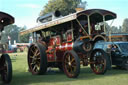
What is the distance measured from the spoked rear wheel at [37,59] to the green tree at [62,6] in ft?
110

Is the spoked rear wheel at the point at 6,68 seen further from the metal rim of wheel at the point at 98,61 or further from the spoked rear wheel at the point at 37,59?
the metal rim of wheel at the point at 98,61

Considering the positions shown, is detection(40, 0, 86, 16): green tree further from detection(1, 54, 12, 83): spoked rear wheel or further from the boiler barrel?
detection(1, 54, 12, 83): spoked rear wheel

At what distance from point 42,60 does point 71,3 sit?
3809 cm

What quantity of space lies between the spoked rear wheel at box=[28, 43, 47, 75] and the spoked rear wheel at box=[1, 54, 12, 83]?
76.4 inches

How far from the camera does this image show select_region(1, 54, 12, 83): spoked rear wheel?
6422 millimetres

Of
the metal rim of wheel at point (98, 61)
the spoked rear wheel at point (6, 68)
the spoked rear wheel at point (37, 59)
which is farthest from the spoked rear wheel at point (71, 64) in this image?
the spoked rear wheel at point (6, 68)

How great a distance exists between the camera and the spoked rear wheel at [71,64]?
7125 millimetres

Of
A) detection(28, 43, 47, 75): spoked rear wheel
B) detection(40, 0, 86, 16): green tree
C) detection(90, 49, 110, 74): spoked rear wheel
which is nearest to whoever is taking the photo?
detection(90, 49, 110, 74): spoked rear wheel

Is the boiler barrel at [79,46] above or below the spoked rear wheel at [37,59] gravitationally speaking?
above

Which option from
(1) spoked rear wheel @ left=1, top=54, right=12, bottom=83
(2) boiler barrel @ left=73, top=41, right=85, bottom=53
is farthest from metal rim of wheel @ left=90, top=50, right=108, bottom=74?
(1) spoked rear wheel @ left=1, top=54, right=12, bottom=83

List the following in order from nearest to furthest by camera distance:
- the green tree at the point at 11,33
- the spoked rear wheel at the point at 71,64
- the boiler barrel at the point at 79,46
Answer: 1. the spoked rear wheel at the point at 71,64
2. the boiler barrel at the point at 79,46
3. the green tree at the point at 11,33

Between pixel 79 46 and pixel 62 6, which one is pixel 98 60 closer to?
pixel 79 46

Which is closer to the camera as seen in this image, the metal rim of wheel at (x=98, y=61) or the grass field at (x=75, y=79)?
the grass field at (x=75, y=79)

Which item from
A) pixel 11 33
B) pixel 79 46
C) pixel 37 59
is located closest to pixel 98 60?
pixel 79 46
